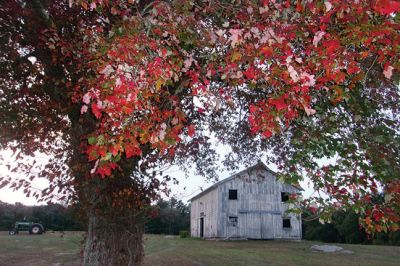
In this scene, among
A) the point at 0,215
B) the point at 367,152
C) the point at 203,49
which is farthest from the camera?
the point at 0,215

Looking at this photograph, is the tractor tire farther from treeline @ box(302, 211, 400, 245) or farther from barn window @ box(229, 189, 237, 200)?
treeline @ box(302, 211, 400, 245)

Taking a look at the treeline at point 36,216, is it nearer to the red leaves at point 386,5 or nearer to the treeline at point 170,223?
the treeline at point 170,223

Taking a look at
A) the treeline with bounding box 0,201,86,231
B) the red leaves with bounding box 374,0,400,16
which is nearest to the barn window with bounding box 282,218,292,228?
the treeline with bounding box 0,201,86,231

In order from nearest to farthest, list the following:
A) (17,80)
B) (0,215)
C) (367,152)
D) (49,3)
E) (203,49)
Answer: (367,152) < (203,49) < (49,3) < (17,80) < (0,215)

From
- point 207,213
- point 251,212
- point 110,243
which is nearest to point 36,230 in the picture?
point 207,213

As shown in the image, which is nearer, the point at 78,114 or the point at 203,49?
the point at 203,49

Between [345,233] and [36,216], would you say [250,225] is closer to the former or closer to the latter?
[345,233]

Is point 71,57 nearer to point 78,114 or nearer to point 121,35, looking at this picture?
point 78,114

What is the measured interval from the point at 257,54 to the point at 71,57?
4845 millimetres

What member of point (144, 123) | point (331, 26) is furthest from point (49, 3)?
point (331, 26)

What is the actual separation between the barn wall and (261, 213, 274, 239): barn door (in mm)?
5516

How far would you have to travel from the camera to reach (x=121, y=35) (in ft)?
24.3

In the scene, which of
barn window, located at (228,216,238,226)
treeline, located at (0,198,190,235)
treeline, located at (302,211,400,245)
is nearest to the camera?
barn window, located at (228,216,238,226)

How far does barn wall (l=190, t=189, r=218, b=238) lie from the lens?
44969 mm
